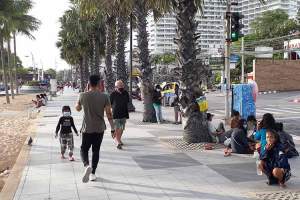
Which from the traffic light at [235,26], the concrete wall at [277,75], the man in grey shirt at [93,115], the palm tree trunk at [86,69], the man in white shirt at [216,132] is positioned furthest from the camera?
the palm tree trunk at [86,69]

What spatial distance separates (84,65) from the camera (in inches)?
1992

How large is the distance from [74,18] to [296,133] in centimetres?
2664

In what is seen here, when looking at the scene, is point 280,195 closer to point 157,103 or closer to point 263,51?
point 157,103

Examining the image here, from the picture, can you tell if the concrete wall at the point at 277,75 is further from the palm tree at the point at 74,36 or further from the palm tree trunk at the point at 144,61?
the palm tree trunk at the point at 144,61

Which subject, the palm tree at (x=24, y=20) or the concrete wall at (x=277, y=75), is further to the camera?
the concrete wall at (x=277, y=75)

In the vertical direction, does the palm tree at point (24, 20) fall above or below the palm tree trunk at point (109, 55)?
above

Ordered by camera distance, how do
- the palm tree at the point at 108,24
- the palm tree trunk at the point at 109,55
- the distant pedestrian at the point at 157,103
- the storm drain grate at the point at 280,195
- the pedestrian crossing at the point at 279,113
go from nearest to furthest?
the storm drain grate at the point at 280,195 < the distant pedestrian at the point at 157,103 < the palm tree at the point at 108,24 < the pedestrian crossing at the point at 279,113 < the palm tree trunk at the point at 109,55

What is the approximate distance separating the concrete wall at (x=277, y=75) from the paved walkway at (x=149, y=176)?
1343 inches

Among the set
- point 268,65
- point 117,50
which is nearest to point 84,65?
point 268,65

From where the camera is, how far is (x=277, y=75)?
44219 millimetres

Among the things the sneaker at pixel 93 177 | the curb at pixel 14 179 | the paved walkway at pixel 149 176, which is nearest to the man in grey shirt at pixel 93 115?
the sneaker at pixel 93 177

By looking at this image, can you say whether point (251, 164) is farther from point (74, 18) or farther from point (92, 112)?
point (74, 18)

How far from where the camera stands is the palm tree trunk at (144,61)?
17203 millimetres

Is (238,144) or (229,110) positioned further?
(229,110)
